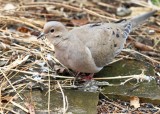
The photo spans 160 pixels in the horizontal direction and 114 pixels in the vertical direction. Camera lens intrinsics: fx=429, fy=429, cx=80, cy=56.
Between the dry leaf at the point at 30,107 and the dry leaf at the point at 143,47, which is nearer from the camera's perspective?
the dry leaf at the point at 30,107

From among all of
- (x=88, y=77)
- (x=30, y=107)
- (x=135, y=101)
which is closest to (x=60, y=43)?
(x=88, y=77)

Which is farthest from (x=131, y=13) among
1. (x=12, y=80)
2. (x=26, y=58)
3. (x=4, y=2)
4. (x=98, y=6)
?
(x=12, y=80)

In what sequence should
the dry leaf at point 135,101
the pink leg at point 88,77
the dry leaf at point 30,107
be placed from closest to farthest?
the dry leaf at point 30,107 → the dry leaf at point 135,101 → the pink leg at point 88,77

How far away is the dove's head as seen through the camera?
360 centimetres

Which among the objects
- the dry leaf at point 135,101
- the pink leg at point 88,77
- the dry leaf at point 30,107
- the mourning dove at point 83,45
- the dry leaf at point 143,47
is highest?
the dry leaf at point 143,47

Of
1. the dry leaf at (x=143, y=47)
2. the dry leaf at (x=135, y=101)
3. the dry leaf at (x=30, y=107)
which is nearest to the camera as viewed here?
the dry leaf at (x=30, y=107)

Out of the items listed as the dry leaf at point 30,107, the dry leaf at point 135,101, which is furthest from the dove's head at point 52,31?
the dry leaf at point 135,101

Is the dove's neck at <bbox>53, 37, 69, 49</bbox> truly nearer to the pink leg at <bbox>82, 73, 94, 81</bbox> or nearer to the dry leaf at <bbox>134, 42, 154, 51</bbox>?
the pink leg at <bbox>82, 73, 94, 81</bbox>

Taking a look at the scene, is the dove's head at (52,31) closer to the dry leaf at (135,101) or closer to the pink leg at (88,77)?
the pink leg at (88,77)

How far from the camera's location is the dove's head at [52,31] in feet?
11.8

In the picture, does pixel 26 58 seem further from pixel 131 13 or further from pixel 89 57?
pixel 131 13

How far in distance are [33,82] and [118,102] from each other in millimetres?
738

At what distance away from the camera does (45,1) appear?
18.2ft

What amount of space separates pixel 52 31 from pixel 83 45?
0.29m
